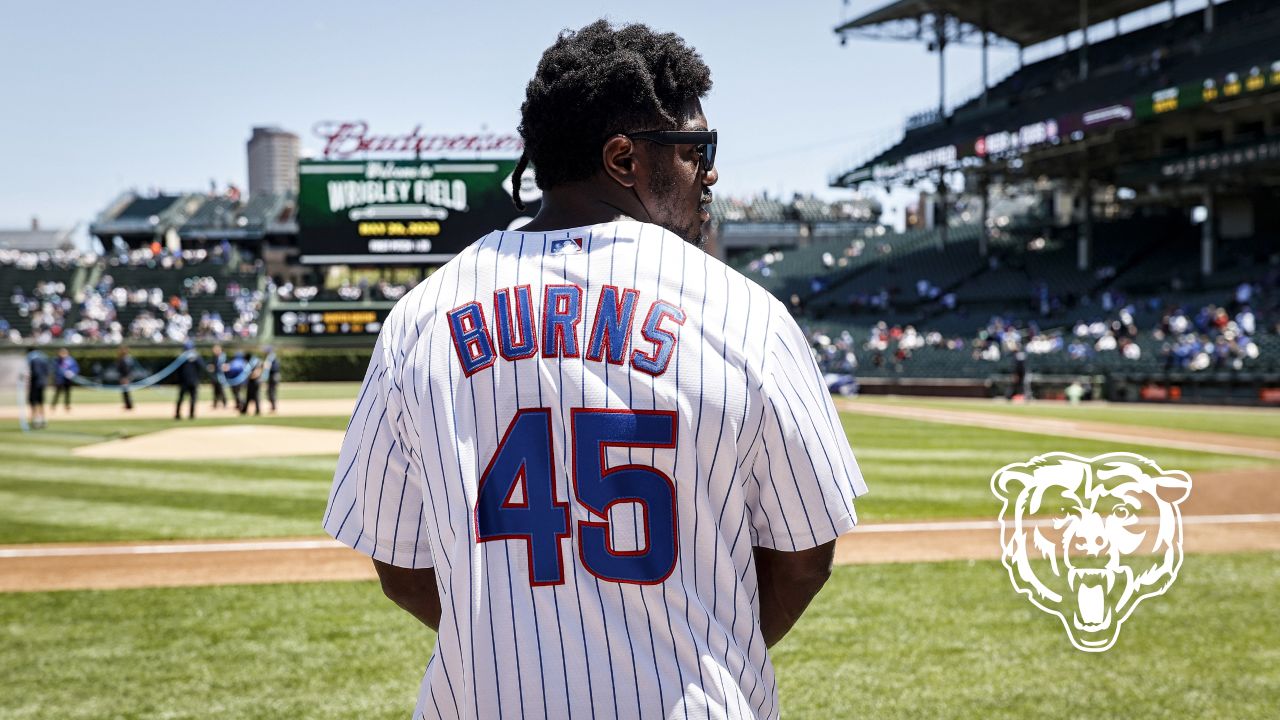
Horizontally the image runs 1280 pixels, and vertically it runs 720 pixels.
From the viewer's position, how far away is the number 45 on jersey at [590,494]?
1450 mm

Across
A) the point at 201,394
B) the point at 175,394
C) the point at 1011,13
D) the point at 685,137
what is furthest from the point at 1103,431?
the point at 1011,13

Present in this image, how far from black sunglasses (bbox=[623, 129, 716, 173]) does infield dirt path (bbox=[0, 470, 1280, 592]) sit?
5720 mm

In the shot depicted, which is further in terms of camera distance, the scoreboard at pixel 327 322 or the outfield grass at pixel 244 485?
the scoreboard at pixel 327 322

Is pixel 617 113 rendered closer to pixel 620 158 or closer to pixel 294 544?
pixel 620 158

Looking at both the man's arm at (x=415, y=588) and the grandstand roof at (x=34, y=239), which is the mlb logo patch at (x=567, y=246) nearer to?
the man's arm at (x=415, y=588)

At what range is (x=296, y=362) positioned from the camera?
125 ft

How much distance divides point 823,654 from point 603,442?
376cm

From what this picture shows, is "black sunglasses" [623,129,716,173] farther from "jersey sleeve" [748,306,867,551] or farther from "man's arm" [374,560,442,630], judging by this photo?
"man's arm" [374,560,442,630]

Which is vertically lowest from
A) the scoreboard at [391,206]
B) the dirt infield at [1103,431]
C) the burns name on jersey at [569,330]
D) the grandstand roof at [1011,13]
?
the dirt infield at [1103,431]

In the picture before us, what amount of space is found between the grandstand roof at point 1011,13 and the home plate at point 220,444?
102 ft

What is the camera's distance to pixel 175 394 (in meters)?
30.8

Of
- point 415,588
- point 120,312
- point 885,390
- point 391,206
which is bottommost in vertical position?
point 885,390

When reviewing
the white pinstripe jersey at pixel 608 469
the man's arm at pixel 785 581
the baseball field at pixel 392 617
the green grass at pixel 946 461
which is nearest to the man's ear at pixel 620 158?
the white pinstripe jersey at pixel 608 469

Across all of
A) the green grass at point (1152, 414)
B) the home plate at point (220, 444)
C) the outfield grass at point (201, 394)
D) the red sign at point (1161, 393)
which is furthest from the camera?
the outfield grass at point (201, 394)
